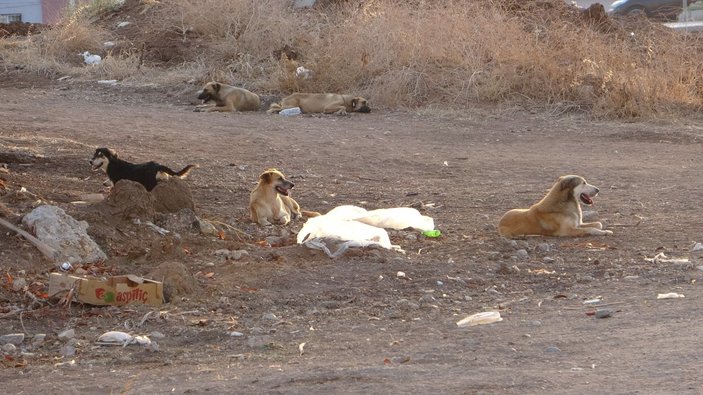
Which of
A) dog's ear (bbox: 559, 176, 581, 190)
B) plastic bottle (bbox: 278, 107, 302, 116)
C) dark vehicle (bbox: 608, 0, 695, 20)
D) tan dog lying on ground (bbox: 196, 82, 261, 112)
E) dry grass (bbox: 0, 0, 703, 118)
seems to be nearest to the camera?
dog's ear (bbox: 559, 176, 581, 190)

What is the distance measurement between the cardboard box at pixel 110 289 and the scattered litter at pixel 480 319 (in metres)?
1.91

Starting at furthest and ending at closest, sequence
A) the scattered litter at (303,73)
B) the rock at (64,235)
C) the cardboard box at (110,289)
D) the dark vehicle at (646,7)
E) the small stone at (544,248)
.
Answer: the dark vehicle at (646,7) < the scattered litter at (303,73) < the small stone at (544,248) < the rock at (64,235) < the cardboard box at (110,289)

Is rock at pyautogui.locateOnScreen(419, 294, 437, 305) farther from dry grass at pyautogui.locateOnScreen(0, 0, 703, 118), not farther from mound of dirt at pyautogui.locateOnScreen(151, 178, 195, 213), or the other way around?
dry grass at pyautogui.locateOnScreen(0, 0, 703, 118)

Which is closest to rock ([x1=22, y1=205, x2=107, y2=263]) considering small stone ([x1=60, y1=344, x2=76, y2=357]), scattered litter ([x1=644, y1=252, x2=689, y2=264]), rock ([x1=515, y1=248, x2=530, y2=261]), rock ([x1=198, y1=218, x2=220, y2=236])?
rock ([x1=198, y1=218, x2=220, y2=236])

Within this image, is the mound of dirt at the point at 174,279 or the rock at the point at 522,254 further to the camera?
the rock at the point at 522,254

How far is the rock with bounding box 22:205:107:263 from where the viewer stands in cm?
816

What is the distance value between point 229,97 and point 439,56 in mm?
3581

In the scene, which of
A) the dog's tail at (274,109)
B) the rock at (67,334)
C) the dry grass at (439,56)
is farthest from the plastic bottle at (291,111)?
the rock at (67,334)

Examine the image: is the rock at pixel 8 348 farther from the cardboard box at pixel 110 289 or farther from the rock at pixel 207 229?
the rock at pixel 207 229

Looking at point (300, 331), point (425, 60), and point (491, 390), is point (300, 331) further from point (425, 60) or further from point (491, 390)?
point (425, 60)

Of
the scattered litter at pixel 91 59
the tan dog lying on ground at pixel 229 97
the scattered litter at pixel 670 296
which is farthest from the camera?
the scattered litter at pixel 91 59

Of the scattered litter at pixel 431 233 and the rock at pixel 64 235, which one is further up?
the rock at pixel 64 235

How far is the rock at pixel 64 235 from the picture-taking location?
26.8 feet

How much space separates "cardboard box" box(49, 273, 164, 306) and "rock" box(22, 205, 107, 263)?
0.92m
